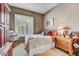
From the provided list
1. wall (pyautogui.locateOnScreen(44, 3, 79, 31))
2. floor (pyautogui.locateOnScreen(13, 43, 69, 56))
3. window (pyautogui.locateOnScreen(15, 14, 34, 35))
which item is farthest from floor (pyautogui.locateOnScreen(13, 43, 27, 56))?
wall (pyautogui.locateOnScreen(44, 3, 79, 31))

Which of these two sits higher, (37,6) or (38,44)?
(37,6)

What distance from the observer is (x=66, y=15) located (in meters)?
1.91

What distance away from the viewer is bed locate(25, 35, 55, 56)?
1914 millimetres

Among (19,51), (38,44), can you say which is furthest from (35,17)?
(19,51)

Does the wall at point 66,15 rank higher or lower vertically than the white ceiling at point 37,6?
lower

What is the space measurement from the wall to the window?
0.24 m

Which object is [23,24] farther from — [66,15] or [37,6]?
[66,15]

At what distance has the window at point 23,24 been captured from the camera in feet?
6.25

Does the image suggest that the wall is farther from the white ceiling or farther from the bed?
the bed

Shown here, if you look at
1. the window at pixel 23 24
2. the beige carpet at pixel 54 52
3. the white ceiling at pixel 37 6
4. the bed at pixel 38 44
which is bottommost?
the beige carpet at pixel 54 52

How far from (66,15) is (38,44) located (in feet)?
2.05

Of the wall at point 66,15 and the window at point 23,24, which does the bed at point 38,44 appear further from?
the wall at point 66,15

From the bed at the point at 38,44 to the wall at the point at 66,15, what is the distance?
0.22 m

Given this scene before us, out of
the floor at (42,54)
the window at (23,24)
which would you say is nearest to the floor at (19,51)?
Answer: the floor at (42,54)
